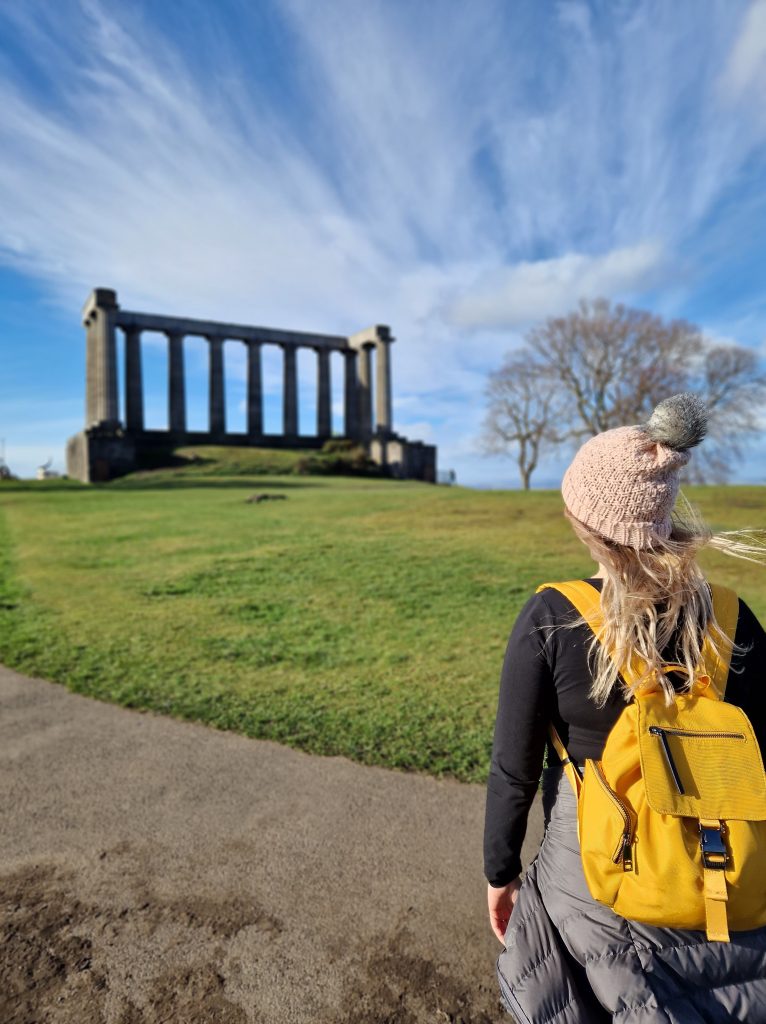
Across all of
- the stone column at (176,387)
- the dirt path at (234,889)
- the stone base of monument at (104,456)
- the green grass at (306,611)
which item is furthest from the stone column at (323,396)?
the dirt path at (234,889)

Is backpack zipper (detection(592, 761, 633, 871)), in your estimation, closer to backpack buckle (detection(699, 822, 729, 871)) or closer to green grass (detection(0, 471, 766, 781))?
backpack buckle (detection(699, 822, 729, 871))

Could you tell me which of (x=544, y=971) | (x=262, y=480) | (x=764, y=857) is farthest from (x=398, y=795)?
(x=262, y=480)

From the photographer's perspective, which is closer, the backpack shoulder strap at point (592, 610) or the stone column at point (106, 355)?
the backpack shoulder strap at point (592, 610)

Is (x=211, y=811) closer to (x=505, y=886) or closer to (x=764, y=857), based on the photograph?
(x=505, y=886)

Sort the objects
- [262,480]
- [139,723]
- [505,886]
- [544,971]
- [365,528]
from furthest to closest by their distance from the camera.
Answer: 1. [262,480]
2. [365,528]
3. [139,723]
4. [505,886]
5. [544,971]

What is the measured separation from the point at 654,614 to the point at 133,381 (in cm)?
4705

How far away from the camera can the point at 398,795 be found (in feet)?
12.5

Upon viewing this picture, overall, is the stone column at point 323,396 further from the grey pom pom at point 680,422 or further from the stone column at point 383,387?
the grey pom pom at point 680,422

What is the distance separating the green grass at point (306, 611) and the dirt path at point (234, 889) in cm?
60

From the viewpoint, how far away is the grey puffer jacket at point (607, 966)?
154cm

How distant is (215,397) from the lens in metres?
47.7

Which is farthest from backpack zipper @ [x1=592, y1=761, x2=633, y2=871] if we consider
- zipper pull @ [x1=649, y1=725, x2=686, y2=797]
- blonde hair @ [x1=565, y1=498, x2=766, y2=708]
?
blonde hair @ [x1=565, y1=498, x2=766, y2=708]

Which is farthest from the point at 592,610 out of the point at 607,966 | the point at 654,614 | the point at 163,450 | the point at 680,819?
the point at 163,450

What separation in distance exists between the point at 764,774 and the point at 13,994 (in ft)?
8.09
